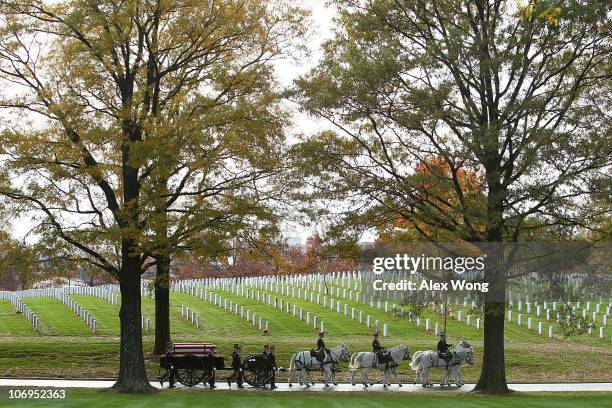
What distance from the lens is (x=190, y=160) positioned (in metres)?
21.8

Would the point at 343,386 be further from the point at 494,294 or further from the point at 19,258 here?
the point at 19,258

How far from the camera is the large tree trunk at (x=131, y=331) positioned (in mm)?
21602

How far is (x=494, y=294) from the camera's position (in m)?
21.2

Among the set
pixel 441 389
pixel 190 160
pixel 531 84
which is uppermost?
pixel 531 84

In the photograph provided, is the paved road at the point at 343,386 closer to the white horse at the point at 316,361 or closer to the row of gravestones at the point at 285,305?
the white horse at the point at 316,361

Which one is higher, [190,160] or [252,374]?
[190,160]

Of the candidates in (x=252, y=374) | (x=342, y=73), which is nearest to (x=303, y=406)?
(x=252, y=374)

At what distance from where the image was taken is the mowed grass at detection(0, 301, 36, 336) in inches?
1531

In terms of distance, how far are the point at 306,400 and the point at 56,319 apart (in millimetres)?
27072

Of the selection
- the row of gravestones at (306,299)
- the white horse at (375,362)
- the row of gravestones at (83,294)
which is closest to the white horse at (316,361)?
the white horse at (375,362)

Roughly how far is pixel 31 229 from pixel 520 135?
13.1 metres

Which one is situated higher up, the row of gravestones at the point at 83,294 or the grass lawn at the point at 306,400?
the row of gravestones at the point at 83,294

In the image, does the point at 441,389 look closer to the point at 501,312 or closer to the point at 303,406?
the point at 501,312

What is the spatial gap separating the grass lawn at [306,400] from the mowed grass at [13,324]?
1869 centimetres
